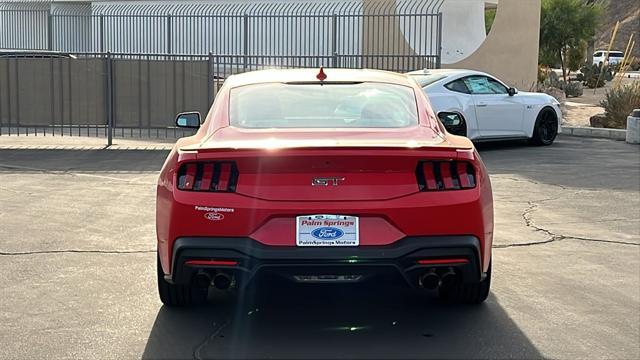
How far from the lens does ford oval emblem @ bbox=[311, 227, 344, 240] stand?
4.58 meters

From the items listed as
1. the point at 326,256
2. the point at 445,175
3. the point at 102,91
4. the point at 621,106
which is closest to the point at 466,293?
the point at 445,175

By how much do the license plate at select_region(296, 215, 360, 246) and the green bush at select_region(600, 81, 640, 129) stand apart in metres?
15.8

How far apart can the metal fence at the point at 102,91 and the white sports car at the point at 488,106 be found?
4.19m

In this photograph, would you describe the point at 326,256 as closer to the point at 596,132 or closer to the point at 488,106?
the point at 488,106

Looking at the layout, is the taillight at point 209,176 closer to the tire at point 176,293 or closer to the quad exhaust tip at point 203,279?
the quad exhaust tip at point 203,279

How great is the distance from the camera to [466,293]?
556 centimetres

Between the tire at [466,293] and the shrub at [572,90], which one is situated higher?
the shrub at [572,90]

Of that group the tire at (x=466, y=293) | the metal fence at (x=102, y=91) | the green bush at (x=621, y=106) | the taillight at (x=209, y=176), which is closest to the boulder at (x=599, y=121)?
the green bush at (x=621, y=106)

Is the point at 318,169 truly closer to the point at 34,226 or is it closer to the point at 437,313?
the point at 437,313

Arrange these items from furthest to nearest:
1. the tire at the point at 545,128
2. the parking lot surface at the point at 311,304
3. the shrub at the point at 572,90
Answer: the shrub at the point at 572,90
the tire at the point at 545,128
the parking lot surface at the point at 311,304

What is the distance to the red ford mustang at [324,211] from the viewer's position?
180 inches

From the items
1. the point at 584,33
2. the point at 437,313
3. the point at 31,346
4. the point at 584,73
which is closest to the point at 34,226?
the point at 31,346

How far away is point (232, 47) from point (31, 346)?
22471 millimetres

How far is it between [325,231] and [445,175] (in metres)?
0.77
